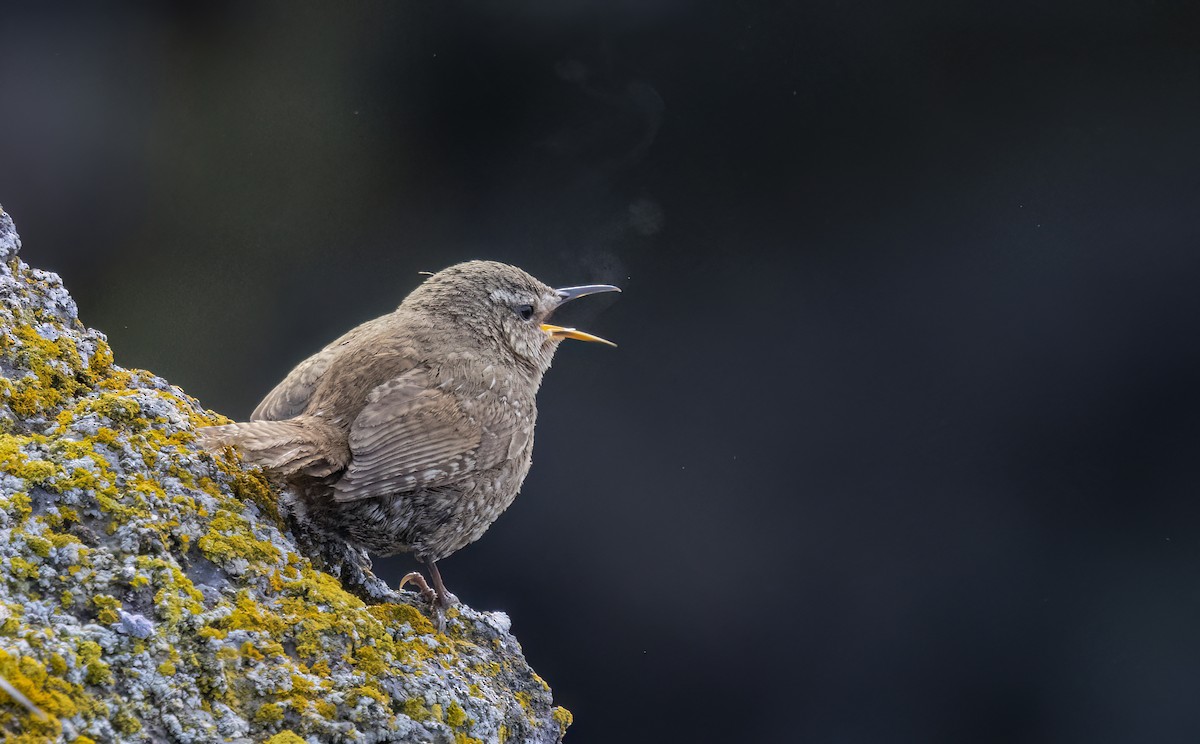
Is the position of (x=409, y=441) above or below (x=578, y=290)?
below

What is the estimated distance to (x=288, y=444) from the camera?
2.94m

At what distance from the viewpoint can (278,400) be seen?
358 centimetres

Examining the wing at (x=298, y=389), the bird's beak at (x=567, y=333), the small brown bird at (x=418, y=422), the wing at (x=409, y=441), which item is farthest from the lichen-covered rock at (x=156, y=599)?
the bird's beak at (x=567, y=333)

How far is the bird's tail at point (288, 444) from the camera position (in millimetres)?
2797

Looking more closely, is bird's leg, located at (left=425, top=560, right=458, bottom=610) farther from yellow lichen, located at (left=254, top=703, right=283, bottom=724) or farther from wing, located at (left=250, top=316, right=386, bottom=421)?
yellow lichen, located at (left=254, top=703, right=283, bottom=724)

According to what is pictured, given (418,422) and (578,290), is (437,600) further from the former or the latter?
(578,290)

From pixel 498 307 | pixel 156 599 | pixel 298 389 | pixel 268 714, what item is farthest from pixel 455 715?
pixel 498 307

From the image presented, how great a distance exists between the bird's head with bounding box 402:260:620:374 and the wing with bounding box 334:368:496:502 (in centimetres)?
50

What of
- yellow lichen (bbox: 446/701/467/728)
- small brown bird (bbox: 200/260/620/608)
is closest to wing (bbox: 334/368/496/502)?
small brown bird (bbox: 200/260/620/608)

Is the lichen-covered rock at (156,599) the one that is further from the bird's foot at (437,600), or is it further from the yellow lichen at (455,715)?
the bird's foot at (437,600)

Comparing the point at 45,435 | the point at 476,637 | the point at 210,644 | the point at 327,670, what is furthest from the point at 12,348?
the point at 476,637

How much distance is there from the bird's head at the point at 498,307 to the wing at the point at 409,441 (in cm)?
50

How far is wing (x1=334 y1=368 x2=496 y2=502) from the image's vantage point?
10.2ft

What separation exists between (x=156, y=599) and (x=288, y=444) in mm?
783
